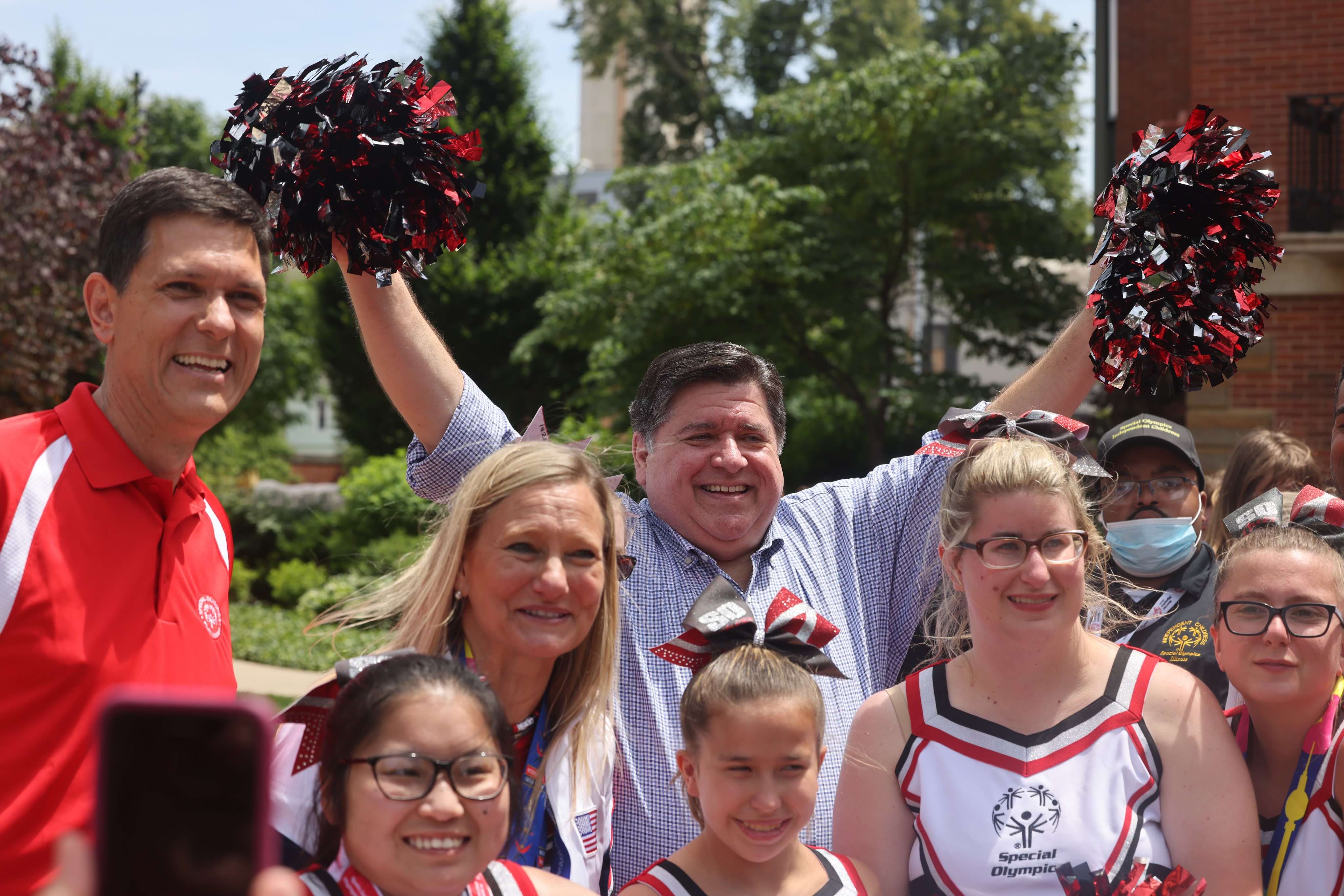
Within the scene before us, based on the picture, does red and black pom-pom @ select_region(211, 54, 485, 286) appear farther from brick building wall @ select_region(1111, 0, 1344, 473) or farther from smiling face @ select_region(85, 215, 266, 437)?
brick building wall @ select_region(1111, 0, 1344, 473)

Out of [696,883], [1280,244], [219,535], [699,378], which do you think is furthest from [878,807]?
[1280,244]

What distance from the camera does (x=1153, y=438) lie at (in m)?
3.92

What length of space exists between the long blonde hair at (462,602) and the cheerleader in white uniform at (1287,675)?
1360mm

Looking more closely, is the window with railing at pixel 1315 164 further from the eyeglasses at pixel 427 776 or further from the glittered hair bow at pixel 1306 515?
the eyeglasses at pixel 427 776

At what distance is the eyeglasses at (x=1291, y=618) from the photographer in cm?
246

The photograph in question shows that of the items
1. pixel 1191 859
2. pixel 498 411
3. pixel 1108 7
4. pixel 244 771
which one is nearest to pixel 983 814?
pixel 1191 859

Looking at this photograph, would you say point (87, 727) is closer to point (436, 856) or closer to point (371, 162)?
point (436, 856)

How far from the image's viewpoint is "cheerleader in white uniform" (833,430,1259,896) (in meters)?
2.18

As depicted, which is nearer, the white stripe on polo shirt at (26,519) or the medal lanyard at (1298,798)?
the white stripe on polo shirt at (26,519)

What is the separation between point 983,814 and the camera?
221 cm

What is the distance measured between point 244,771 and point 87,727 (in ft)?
5.55

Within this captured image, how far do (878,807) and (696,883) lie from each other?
39cm

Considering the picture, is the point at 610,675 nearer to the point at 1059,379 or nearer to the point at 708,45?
the point at 1059,379

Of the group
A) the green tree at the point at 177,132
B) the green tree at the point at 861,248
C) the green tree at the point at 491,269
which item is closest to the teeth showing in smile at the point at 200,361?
the green tree at the point at 861,248
